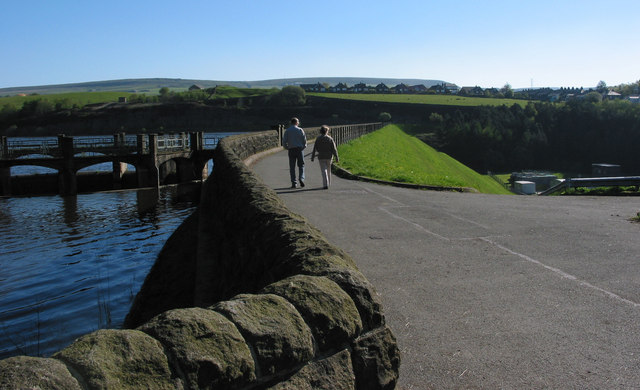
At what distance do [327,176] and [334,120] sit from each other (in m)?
127

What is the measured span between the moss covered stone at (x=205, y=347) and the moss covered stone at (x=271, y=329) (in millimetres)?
61

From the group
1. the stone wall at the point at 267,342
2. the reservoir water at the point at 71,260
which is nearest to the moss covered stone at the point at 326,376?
the stone wall at the point at 267,342

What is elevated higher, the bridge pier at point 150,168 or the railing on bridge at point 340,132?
the railing on bridge at point 340,132

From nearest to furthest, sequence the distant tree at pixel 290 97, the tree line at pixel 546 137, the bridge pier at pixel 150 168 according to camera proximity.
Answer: the bridge pier at pixel 150 168, the tree line at pixel 546 137, the distant tree at pixel 290 97

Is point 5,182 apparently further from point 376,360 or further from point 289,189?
point 376,360

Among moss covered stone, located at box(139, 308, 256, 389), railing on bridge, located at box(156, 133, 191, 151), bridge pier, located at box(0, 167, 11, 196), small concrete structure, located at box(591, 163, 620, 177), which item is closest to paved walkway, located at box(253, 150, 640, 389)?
moss covered stone, located at box(139, 308, 256, 389)

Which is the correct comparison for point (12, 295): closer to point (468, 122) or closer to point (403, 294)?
point (403, 294)

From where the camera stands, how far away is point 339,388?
3.09 m

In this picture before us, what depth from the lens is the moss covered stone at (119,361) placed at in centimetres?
212

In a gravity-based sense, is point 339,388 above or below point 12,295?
above

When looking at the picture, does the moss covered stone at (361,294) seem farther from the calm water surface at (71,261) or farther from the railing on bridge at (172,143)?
the railing on bridge at (172,143)

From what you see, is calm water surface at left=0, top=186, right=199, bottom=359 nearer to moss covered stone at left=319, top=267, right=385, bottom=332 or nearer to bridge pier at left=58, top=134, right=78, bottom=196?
bridge pier at left=58, top=134, right=78, bottom=196

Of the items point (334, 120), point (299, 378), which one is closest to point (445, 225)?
point (299, 378)

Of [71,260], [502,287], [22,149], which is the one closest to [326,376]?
[502,287]
